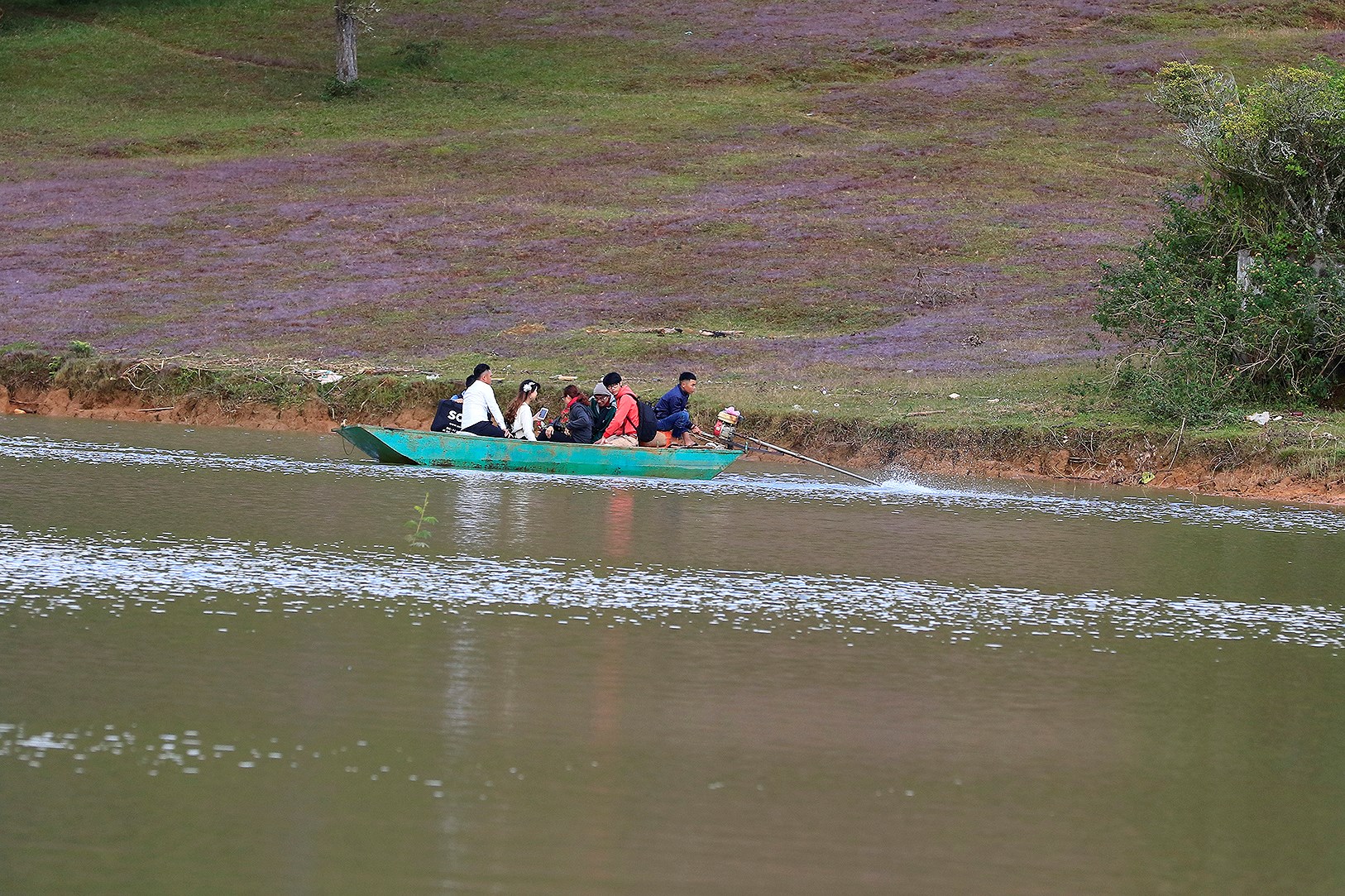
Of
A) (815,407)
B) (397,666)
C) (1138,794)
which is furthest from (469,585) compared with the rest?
(815,407)

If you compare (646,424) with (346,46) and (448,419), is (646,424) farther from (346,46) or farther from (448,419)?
(346,46)

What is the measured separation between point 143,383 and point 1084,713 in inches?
1041

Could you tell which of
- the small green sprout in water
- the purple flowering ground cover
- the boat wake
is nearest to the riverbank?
the boat wake

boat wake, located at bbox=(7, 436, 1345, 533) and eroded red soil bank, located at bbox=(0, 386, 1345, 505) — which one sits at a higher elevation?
eroded red soil bank, located at bbox=(0, 386, 1345, 505)

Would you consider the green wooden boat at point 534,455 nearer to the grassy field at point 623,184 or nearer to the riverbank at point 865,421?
the riverbank at point 865,421

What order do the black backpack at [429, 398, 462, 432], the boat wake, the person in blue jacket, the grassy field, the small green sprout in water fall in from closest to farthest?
1. the small green sprout in water
2. the boat wake
3. the black backpack at [429, 398, 462, 432]
4. the person in blue jacket
5. the grassy field

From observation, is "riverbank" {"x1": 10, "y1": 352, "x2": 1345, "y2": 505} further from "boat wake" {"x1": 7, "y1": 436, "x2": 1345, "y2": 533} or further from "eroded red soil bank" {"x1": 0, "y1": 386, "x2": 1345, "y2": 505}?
"boat wake" {"x1": 7, "y1": 436, "x2": 1345, "y2": 533}

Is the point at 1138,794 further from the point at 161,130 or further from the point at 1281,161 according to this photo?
the point at 161,130

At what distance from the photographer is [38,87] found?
65.2 m

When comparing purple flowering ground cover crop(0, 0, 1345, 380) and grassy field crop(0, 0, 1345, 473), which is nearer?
grassy field crop(0, 0, 1345, 473)

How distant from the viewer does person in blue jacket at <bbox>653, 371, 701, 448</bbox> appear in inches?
1034

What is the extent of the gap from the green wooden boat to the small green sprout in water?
5.43m

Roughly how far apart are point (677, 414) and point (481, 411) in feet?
10.2

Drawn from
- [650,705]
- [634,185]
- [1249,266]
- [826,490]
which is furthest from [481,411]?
[634,185]
